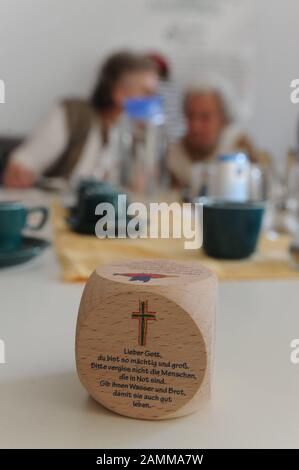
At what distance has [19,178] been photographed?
187cm

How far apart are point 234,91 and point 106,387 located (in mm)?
2932

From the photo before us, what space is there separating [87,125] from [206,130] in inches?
21.1

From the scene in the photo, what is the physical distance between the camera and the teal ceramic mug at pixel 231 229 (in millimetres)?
733

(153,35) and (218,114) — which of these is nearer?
(218,114)

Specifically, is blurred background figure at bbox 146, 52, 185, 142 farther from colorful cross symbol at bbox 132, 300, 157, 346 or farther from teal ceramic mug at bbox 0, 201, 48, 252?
colorful cross symbol at bbox 132, 300, 157, 346

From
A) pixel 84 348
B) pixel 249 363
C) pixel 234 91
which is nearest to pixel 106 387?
pixel 84 348

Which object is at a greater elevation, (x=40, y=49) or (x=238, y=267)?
(x=40, y=49)

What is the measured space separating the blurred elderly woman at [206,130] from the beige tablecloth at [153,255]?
4.87ft

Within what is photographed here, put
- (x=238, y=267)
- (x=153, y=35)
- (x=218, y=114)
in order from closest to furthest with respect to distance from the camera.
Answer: (x=238, y=267)
(x=218, y=114)
(x=153, y=35)

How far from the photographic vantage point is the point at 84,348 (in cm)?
33

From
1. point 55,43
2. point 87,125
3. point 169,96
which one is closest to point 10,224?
point 87,125

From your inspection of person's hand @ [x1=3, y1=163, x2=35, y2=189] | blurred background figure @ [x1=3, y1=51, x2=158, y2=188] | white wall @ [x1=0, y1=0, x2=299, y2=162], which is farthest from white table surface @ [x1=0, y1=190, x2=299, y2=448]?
white wall @ [x1=0, y1=0, x2=299, y2=162]

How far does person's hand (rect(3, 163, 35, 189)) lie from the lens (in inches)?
72.7

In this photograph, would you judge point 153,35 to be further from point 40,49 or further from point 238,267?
point 238,267
